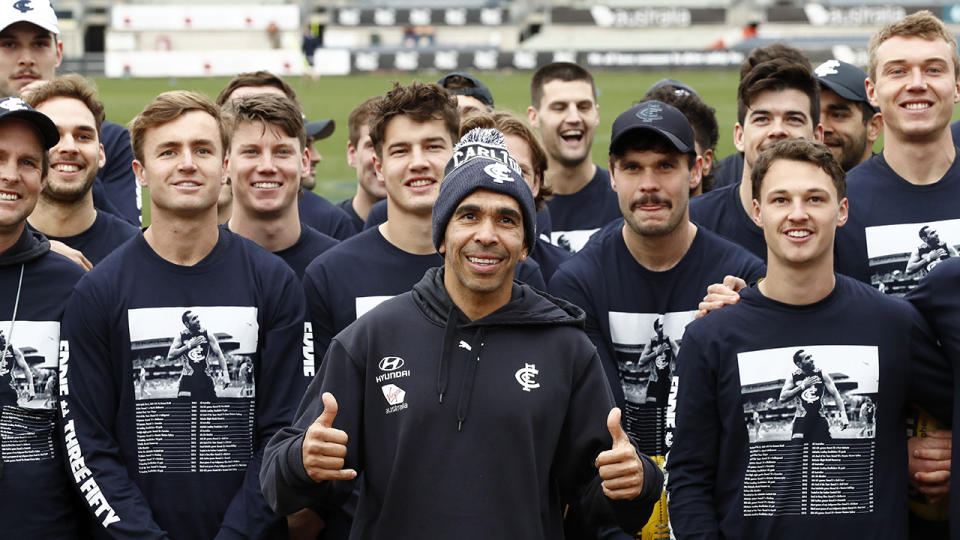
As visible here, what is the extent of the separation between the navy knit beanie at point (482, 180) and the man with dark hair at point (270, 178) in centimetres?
164

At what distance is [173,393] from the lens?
14.3 feet

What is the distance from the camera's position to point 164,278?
4441 mm

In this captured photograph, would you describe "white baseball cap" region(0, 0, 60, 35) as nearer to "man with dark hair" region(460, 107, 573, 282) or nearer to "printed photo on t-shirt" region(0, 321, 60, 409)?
"man with dark hair" region(460, 107, 573, 282)

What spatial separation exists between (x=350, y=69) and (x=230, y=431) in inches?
1530

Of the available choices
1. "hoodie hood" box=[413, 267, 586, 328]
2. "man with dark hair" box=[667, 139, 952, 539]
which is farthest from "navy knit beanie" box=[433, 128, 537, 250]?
"man with dark hair" box=[667, 139, 952, 539]

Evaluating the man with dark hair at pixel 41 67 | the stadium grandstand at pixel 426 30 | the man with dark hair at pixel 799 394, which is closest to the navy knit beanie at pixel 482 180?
the man with dark hair at pixel 799 394

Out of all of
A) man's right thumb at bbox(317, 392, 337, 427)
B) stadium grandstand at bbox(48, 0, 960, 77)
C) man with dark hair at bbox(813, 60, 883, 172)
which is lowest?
man's right thumb at bbox(317, 392, 337, 427)

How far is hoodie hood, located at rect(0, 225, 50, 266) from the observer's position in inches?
178

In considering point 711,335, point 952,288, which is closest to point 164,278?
point 711,335

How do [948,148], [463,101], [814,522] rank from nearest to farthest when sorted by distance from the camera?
[814,522]
[948,148]
[463,101]

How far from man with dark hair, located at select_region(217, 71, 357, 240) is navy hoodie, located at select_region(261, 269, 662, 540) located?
2728mm

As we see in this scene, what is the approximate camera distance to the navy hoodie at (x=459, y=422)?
3455mm

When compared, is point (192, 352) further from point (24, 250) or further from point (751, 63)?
point (751, 63)

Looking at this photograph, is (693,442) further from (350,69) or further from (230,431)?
(350,69)
